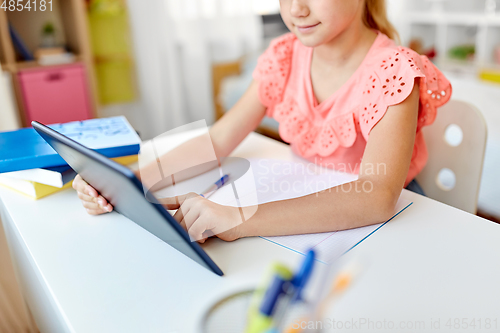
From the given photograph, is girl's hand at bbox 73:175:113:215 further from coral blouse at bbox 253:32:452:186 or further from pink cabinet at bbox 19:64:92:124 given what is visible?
pink cabinet at bbox 19:64:92:124

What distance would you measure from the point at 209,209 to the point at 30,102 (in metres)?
1.78

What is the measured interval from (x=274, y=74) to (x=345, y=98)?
0.19 metres

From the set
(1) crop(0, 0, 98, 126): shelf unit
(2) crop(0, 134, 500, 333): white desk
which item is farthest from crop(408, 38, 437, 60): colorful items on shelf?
(2) crop(0, 134, 500, 333): white desk

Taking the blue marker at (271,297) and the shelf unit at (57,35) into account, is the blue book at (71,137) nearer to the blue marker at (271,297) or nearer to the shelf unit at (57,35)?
the blue marker at (271,297)

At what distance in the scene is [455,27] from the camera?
2967 millimetres

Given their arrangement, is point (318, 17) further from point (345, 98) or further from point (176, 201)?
point (176, 201)

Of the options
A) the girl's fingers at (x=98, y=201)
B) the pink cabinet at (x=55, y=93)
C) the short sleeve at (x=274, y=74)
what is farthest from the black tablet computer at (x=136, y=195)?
the pink cabinet at (x=55, y=93)

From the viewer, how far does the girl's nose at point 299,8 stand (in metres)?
0.75

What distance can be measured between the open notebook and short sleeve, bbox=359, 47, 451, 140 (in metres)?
0.13

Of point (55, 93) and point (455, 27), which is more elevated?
point (455, 27)

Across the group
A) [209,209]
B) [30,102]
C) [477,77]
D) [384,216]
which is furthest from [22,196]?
[477,77]

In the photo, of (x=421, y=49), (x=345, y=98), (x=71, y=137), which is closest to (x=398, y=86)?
(x=345, y=98)

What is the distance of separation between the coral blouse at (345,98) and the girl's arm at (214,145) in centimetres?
4

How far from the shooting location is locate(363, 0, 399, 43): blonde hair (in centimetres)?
88
